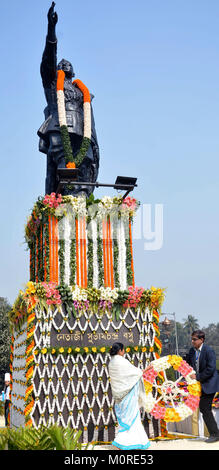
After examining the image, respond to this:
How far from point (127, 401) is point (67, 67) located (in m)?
11.6

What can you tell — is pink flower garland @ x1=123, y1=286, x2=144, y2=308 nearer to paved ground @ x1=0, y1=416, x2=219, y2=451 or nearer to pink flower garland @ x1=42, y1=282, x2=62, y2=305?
pink flower garland @ x1=42, y1=282, x2=62, y2=305

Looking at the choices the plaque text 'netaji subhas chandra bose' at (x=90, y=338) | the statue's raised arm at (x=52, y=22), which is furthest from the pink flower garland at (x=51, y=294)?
the statue's raised arm at (x=52, y=22)

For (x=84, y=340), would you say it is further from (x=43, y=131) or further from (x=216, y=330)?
(x=216, y=330)

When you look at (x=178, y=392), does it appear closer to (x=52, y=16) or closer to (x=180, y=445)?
(x=180, y=445)

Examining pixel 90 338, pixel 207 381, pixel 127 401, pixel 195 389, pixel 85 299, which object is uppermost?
pixel 85 299

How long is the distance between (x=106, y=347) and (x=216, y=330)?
118218 mm

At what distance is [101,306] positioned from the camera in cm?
1124

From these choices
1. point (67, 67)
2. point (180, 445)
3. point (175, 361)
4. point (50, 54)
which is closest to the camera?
→ point (180, 445)

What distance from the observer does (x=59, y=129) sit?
15.0m

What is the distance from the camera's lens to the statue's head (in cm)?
1589

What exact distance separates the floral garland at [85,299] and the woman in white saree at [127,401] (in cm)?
231

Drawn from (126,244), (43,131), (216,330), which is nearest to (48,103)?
(43,131)

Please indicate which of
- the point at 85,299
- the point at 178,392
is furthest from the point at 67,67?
the point at 178,392
